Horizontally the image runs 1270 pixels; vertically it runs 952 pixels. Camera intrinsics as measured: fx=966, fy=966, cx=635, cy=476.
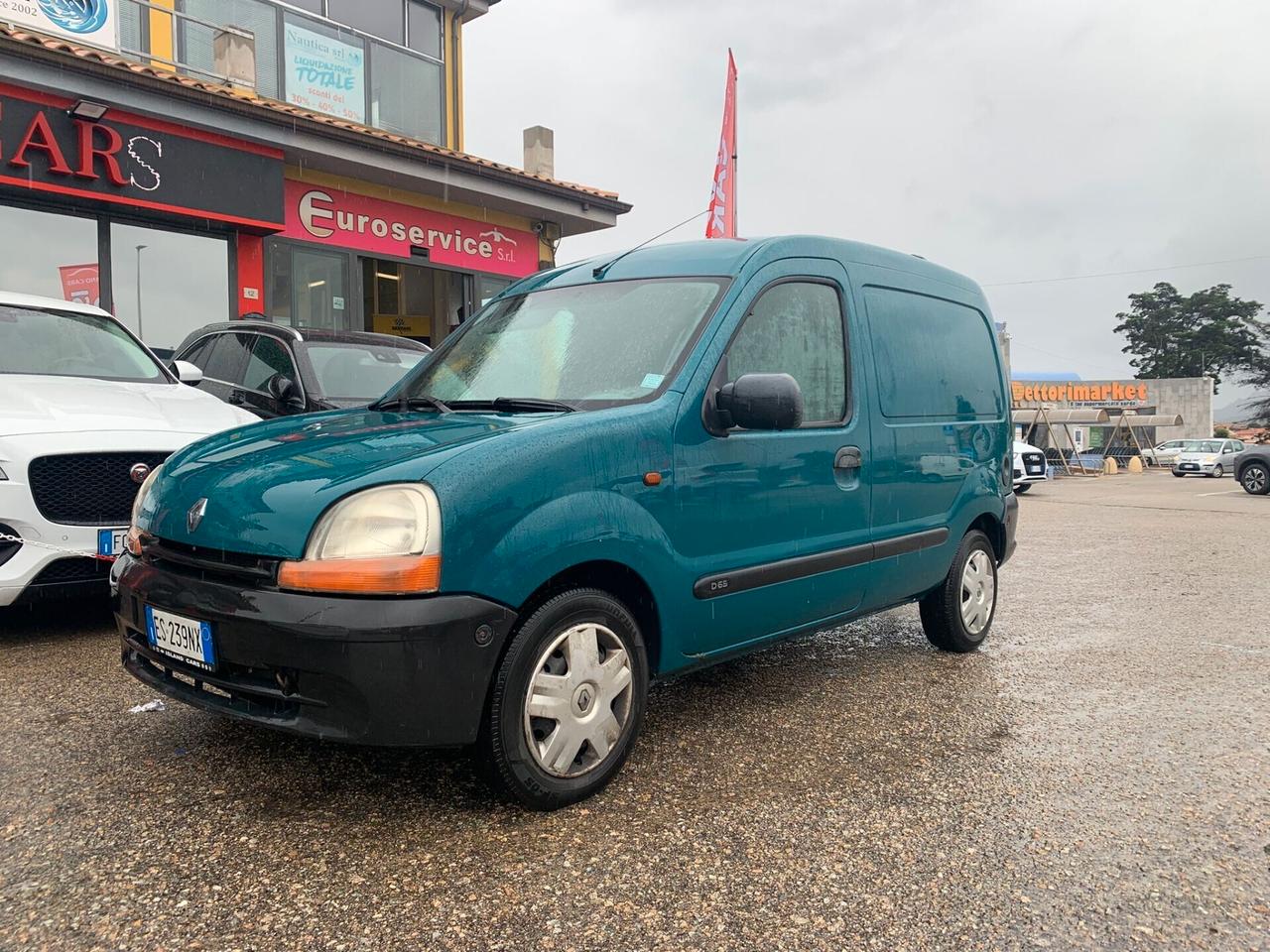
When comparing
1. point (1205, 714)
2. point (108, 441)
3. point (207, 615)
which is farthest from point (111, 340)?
point (1205, 714)

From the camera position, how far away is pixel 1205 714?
379cm

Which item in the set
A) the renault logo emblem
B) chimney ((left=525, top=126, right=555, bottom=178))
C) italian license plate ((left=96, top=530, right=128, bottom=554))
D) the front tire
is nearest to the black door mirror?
the front tire

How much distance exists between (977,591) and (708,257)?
2.36m

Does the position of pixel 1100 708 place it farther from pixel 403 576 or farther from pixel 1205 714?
pixel 403 576

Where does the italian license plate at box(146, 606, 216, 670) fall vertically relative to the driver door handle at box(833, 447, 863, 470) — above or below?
below

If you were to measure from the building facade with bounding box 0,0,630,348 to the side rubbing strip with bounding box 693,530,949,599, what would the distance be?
886cm

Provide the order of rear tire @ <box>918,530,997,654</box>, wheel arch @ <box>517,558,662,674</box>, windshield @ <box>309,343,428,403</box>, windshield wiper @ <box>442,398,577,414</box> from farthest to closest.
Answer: windshield @ <box>309,343,428,403</box>
rear tire @ <box>918,530,997,654</box>
windshield wiper @ <box>442,398,577,414</box>
wheel arch @ <box>517,558,662,674</box>

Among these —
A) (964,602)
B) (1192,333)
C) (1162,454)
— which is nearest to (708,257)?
(964,602)

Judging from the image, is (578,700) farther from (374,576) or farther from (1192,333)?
(1192,333)

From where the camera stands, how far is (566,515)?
2619 mm

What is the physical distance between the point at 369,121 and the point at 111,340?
363 inches

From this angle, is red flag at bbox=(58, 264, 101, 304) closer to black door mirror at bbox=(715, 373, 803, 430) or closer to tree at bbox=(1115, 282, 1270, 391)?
black door mirror at bbox=(715, 373, 803, 430)

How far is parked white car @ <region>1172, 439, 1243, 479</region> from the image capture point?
32812mm

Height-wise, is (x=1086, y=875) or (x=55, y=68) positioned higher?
(x=55, y=68)
